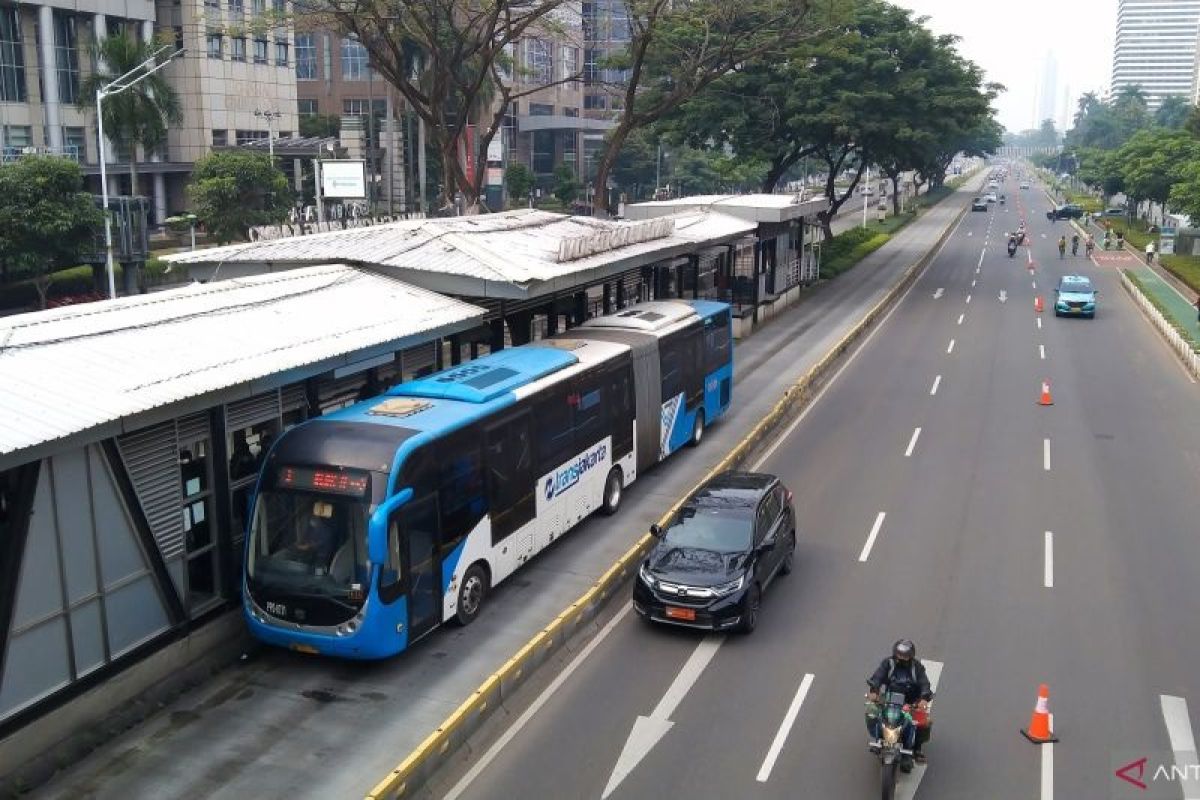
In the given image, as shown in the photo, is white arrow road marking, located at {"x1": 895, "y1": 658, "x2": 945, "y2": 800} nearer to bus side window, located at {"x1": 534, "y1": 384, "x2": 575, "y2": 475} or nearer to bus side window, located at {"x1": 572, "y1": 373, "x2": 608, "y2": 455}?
bus side window, located at {"x1": 534, "y1": 384, "x2": 575, "y2": 475}

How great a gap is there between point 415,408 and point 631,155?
105 m

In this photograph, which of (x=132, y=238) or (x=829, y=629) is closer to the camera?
(x=829, y=629)

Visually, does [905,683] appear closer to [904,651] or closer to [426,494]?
[904,651]

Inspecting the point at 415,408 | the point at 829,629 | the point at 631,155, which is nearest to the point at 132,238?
the point at 415,408

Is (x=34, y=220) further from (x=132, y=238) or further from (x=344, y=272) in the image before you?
(x=344, y=272)

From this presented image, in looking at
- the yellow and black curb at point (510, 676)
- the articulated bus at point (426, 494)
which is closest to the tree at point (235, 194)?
the yellow and black curb at point (510, 676)

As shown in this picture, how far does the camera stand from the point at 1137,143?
9038 cm

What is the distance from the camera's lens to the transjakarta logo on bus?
18.1 metres

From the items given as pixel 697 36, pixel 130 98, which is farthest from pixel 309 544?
pixel 130 98

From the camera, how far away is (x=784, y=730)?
1305cm

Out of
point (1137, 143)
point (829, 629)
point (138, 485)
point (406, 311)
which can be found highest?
point (1137, 143)

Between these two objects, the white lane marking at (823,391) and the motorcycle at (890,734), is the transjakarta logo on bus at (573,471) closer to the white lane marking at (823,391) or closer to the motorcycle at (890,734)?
the white lane marking at (823,391)

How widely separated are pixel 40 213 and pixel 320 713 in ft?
124

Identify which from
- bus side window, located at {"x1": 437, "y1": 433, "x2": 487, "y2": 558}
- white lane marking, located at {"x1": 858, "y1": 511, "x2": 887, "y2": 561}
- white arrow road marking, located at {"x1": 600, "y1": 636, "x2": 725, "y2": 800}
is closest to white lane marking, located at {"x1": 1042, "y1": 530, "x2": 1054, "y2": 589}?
white lane marking, located at {"x1": 858, "y1": 511, "x2": 887, "y2": 561}
